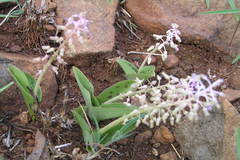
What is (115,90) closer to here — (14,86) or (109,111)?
(109,111)

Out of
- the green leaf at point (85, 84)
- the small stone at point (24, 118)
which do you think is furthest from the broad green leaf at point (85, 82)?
the small stone at point (24, 118)

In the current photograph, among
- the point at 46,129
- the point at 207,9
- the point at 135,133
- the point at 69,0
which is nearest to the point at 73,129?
the point at 46,129

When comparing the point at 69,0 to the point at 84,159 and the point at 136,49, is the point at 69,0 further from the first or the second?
the point at 84,159

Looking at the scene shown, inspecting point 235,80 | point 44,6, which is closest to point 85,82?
point 44,6

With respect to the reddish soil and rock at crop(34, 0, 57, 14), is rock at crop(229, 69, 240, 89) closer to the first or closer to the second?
the reddish soil

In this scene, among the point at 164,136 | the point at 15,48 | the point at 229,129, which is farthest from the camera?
the point at 15,48

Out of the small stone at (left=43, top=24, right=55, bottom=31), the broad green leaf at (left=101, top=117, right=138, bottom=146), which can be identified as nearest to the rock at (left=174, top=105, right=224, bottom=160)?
the broad green leaf at (left=101, top=117, right=138, bottom=146)

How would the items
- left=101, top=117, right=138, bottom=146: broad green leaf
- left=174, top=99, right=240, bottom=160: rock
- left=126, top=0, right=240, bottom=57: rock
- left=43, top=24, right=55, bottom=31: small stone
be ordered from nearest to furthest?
left=101, top=117, right=138, bottom=146: broad green leaf
left=174, top=99, right=240, bottom=160: rock
left=43, top=24, right=55, bottom=31: small stone
left=126, top=0, right=240, bottom=57: rock

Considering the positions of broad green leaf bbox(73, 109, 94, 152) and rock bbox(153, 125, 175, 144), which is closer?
broad green leaf bbox(73, 109, 94, 152)
